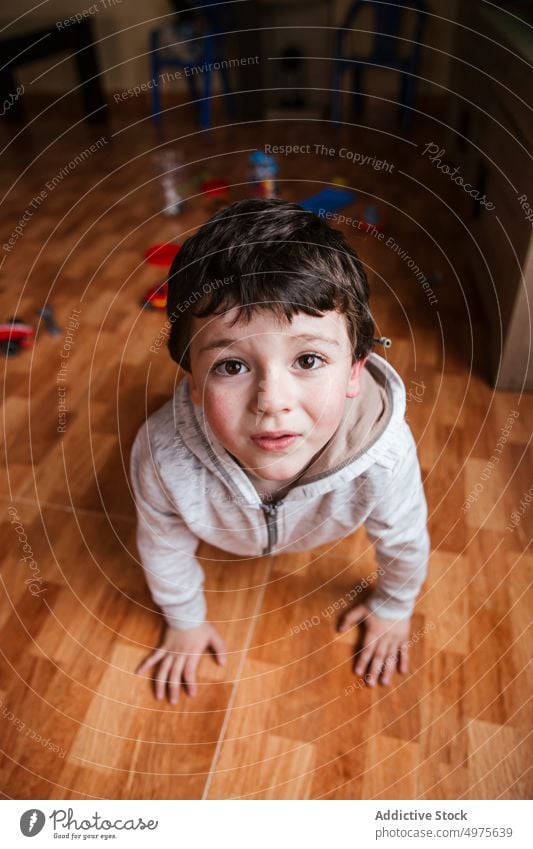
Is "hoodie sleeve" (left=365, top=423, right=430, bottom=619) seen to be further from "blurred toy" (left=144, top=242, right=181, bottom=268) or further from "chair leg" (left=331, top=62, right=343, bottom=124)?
"chair leg" (left=331, top=62, right=343, bottom=124)

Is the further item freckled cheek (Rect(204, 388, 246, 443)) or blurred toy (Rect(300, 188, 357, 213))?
blurred toy (Rect(300, 188, 357, 213))

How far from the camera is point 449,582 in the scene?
1.99 ft

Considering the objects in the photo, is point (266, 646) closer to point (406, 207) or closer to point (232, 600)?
point (232, 600)

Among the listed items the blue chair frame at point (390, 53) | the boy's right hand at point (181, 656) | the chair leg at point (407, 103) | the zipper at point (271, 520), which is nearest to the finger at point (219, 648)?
the boy's right hand at point (181, 656)

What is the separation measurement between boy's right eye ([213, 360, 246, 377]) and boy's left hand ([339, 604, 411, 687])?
329 millimetres

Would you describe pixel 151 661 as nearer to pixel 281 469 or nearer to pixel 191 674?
pixel 191 674

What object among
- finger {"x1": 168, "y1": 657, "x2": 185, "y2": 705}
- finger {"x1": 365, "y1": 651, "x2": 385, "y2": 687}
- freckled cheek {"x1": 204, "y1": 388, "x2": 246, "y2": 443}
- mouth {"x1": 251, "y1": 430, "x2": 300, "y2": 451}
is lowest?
finger {"x1": 168, "y1": 657, "x2": 185, "y2": 705}

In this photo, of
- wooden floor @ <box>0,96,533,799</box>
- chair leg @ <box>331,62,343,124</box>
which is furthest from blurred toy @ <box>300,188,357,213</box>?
chair leg @ <box>331,62,343,124</box>

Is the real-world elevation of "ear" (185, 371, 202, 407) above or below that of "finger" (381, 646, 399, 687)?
above

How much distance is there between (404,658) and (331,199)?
0.85m

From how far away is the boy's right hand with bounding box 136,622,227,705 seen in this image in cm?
55

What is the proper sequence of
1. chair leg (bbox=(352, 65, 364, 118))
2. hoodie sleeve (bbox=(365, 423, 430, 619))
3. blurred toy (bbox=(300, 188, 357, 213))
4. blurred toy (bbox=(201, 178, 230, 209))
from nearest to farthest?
hoodie sleeve (bbox=(365, 423, 430, 619)) → blurred toy (bbox=(300, 188, 357, 213)) → blurred toy (bbox=(201, 178, 230, 209)) → chair leg (bbox=(352, 65, 364, 118))

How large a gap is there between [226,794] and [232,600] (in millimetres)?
174
